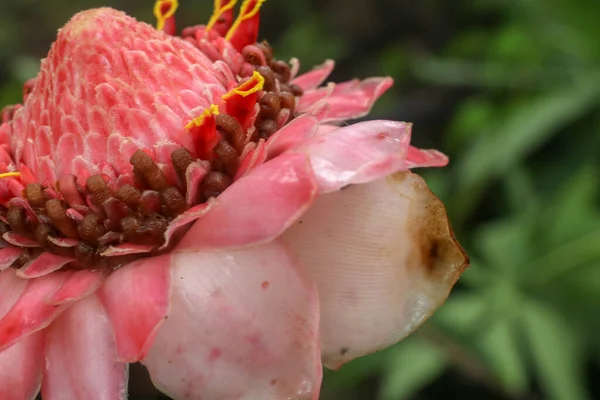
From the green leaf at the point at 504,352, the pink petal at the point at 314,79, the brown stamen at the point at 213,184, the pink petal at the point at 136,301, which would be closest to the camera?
the pink petal at the point at 136,301

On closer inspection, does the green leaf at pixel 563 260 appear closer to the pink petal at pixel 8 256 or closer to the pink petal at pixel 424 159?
the pink petal at pixel 424 159

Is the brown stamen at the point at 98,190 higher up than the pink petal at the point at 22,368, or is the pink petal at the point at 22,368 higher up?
the brown stamen at the point at 98,190

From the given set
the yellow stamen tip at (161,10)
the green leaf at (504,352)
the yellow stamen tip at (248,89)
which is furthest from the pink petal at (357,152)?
the green leaf at (504,352)

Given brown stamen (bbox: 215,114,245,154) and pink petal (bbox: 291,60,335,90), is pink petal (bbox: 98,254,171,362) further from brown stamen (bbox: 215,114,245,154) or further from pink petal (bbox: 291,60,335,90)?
pink petal (bbox: 291,60,335,90)

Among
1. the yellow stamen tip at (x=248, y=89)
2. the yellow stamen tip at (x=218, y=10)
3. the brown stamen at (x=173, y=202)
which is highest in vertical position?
the yellow stamen tip at (x=218, y=10)

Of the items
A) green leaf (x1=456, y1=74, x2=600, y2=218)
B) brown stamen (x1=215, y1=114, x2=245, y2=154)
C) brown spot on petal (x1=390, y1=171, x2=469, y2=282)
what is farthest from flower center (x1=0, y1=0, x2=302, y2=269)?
green leaf (x1=456, y1=74, x2=600, y2=218)

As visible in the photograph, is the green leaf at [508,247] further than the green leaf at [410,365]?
Yes
